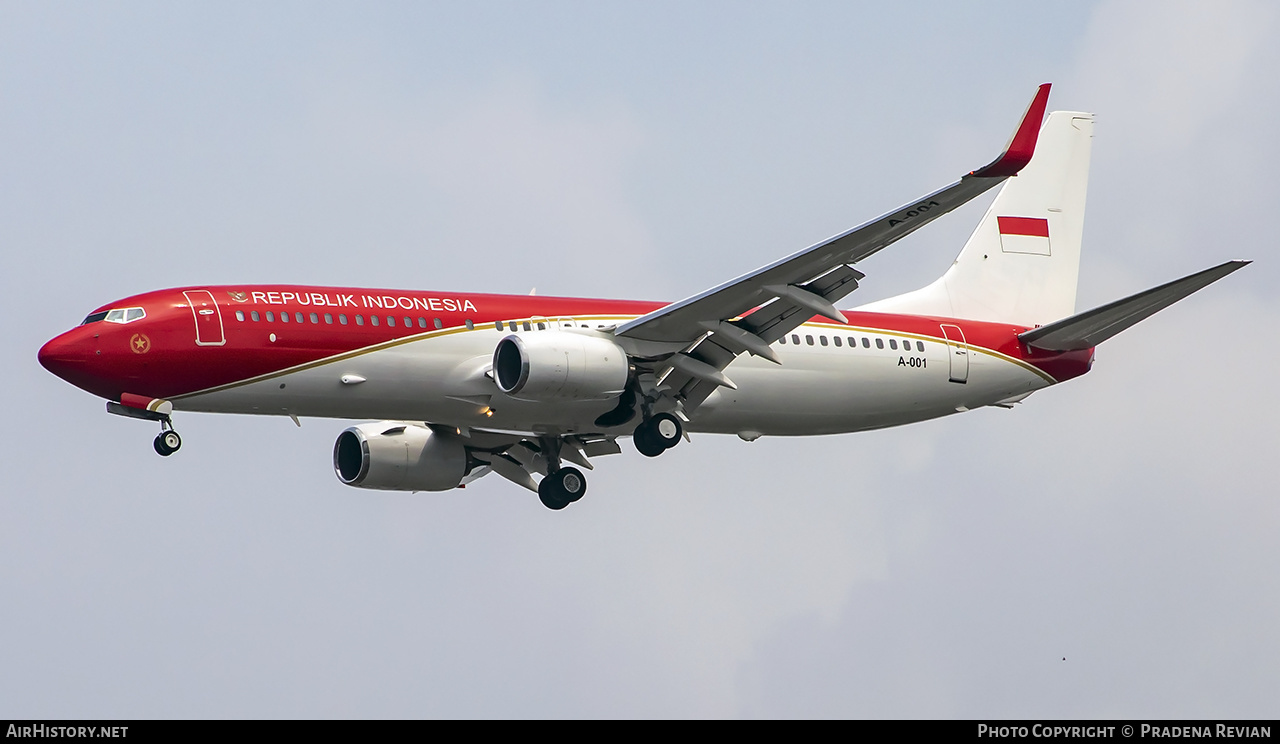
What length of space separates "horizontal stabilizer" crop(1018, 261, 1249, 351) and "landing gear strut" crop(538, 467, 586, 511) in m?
11.7

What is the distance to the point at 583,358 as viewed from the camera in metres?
37.2

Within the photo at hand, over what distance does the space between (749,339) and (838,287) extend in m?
2.46

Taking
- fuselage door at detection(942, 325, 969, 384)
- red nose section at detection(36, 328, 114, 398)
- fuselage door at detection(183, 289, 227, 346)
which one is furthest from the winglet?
red nose section at detection(36, 328, 114, 398)

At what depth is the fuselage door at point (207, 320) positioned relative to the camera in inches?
1409

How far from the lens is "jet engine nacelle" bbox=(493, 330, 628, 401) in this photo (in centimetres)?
3659

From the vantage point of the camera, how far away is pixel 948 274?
153 ft

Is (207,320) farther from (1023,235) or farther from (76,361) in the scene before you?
(1023,235)

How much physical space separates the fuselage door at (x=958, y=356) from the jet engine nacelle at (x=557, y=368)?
9487 mm
